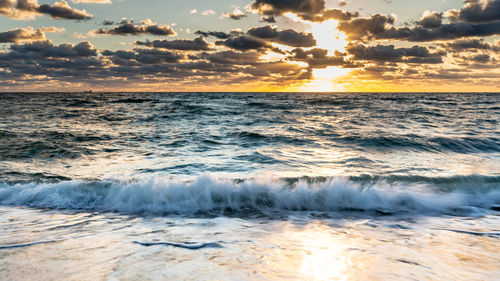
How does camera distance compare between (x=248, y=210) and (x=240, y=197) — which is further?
(x=240, y=197)

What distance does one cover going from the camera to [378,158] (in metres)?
9.17

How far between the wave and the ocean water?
28 mm

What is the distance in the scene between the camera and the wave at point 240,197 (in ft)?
17.2

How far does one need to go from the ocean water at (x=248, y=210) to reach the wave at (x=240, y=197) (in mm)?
28

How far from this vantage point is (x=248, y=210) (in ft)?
16.9

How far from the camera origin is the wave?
524cm

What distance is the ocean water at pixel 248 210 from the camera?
2.75 m

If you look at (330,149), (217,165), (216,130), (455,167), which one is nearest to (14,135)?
(216,130)

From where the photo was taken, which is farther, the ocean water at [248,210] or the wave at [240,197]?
the wave at [240,197]

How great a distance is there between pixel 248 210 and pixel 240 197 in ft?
1.83

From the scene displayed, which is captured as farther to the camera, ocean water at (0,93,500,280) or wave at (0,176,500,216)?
wave at (0,176,500,216)

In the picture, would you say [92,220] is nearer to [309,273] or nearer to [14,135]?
[309,273]

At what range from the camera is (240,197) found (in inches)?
224

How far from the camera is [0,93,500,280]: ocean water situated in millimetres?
2750
